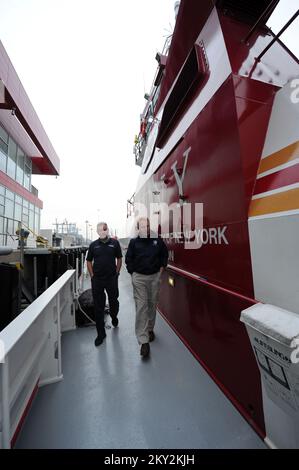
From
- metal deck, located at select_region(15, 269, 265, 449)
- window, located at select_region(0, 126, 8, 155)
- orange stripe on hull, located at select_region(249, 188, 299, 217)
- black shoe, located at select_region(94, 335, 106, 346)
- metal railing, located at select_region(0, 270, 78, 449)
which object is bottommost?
metal deck, located at select_region(15, 269, 265, 449)

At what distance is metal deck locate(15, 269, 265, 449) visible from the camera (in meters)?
1.33

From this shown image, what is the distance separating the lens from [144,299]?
7.94ft

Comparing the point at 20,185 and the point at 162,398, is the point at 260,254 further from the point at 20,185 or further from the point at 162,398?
the point at 20,185

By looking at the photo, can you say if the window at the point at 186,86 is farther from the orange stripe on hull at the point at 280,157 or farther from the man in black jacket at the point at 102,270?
the man in black jacket at the point at 102,270

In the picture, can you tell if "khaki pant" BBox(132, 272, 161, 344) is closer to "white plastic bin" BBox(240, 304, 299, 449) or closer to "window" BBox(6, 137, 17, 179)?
"white plastic bin" BBox(240, 304, 299, 449)

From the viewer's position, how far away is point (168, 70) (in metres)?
2.79

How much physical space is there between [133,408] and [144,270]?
3.99ft

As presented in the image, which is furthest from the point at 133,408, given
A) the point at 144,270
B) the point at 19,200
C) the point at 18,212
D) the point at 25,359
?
the point at 19,200

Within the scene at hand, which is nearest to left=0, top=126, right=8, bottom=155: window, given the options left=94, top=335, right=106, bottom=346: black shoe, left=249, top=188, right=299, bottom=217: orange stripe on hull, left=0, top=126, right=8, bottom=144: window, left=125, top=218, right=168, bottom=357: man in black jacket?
left=0, top=126, right=8, bottom=144: window

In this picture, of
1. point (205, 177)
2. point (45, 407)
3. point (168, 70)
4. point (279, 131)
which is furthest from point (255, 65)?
point (45, 407)

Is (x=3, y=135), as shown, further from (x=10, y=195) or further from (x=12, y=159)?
(x=10, y=195)

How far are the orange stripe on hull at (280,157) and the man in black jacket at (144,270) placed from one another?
1405 millimetres

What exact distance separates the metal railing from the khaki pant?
833mm
